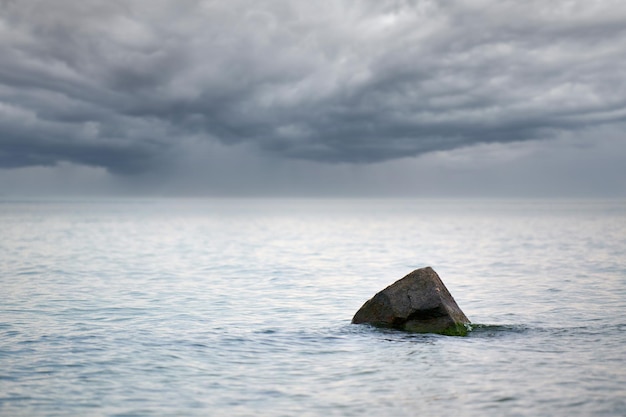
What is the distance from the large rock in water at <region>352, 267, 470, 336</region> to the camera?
21.1 meters

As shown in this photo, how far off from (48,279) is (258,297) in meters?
15.2

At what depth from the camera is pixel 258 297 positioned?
31.0 metres

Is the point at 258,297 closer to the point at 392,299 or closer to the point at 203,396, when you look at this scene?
the point at 392,299

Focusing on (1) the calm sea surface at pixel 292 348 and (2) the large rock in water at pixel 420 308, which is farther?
(2) the large rock in water at pixel 420 308

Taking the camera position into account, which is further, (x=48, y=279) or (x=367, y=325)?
(x=48, y=279)

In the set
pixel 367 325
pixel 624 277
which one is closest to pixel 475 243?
pixel 624 277

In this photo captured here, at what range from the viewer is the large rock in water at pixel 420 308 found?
21.1 metres

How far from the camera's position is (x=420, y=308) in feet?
69.8

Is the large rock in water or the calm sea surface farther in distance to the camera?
the large rock in water

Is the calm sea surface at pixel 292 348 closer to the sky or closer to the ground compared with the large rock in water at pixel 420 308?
closer to the ground

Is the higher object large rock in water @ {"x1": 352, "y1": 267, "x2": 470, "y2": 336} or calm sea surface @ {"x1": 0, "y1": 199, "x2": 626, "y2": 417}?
large rock in water @ {"x1": 352, "y1": 267, "x2": 470, "y2": 336}

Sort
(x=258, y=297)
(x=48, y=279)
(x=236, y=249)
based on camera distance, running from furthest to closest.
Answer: (x=236, y=249), (x=48, y=279), (x=258, y=297)

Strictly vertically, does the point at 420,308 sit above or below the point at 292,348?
above

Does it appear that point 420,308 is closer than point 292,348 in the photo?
No
